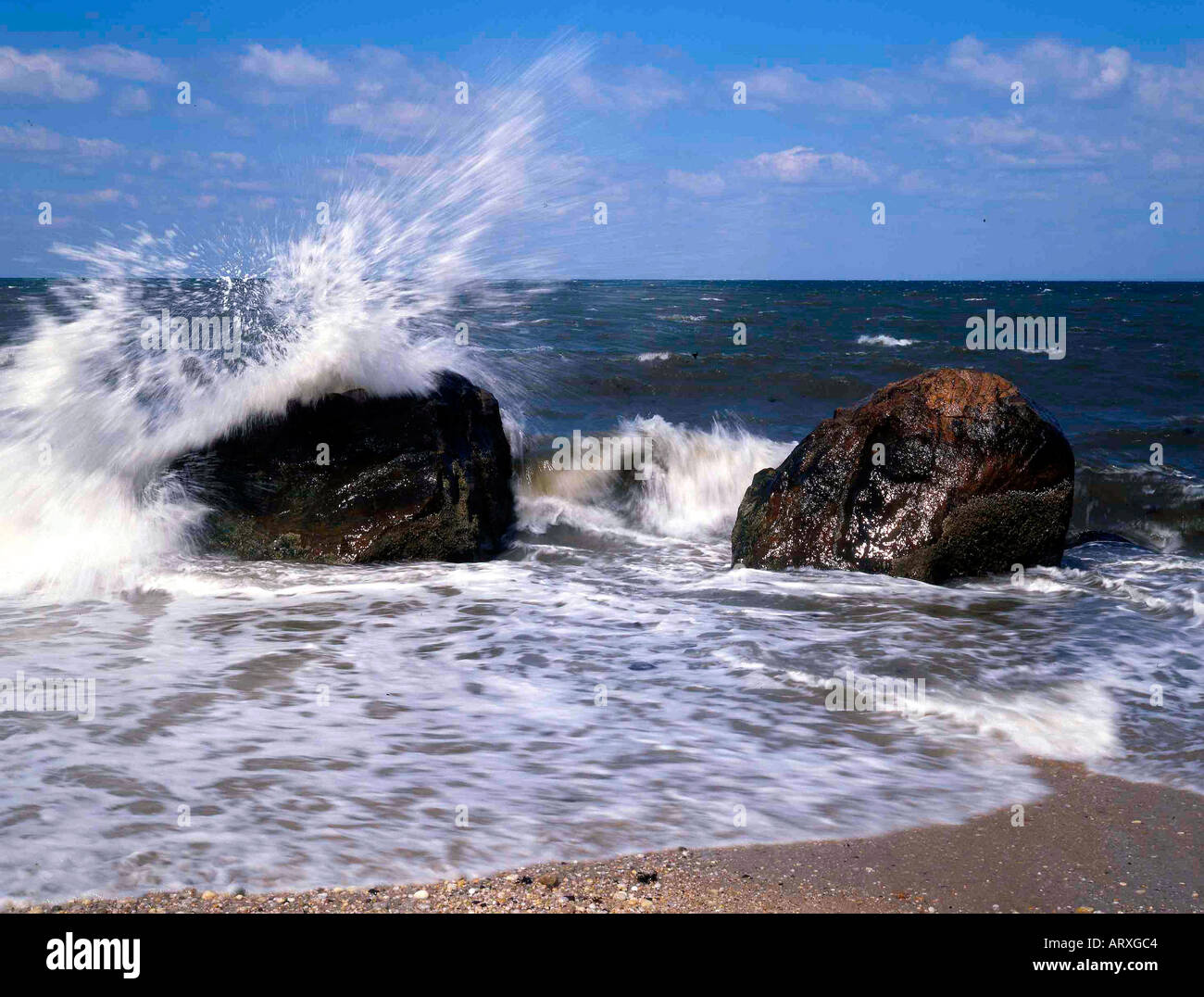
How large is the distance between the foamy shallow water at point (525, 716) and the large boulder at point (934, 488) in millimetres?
233

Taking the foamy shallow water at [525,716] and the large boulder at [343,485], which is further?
the large boulder at [343,485]

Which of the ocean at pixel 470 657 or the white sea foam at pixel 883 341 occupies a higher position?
the white sea foam at pixel 883 341

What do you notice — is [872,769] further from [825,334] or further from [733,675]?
[825,334]

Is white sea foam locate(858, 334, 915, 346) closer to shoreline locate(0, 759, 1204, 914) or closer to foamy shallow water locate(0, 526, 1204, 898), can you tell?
foamy shallow water locate(0, 526, 1204, 898)

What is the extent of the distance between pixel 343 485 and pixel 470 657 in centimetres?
237

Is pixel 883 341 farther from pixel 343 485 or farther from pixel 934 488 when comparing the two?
pixel 343 485

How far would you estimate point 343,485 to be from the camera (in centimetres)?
656

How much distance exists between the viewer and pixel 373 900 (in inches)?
100

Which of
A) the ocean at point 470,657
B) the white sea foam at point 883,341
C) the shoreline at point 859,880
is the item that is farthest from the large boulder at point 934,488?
the white sea foam at point 883,341

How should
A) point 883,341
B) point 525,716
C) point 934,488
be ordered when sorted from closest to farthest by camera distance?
point 525,716 → point 934,488 → point 883,341

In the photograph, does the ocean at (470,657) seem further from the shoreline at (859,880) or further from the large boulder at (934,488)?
the large boulder at (934,488)

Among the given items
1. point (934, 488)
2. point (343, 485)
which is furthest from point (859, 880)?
point (343, 485)

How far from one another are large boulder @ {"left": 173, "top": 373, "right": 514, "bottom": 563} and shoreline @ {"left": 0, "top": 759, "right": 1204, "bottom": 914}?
3911 mm

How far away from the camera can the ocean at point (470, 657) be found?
2992 millimetres
